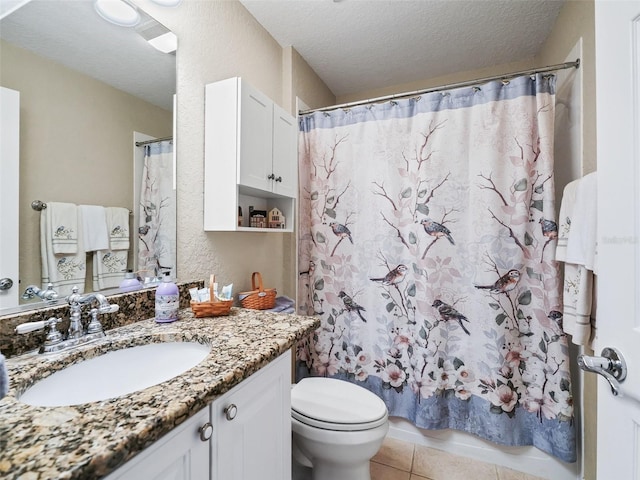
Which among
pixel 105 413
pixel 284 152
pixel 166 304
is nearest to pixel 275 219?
pixel 284 152

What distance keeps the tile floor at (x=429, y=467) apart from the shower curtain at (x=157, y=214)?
148 centimetres

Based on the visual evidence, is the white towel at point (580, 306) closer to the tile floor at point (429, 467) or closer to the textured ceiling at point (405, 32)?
the tile floor at point (429, 467)

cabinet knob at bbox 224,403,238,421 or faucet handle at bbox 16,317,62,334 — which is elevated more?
faucet handle at bbox 16,317,62,334

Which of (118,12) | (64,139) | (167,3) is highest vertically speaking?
(167,3)

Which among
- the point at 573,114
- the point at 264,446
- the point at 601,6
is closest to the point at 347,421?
the point at 264,446

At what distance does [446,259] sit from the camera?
162cm

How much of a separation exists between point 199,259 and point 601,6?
152 centimetres

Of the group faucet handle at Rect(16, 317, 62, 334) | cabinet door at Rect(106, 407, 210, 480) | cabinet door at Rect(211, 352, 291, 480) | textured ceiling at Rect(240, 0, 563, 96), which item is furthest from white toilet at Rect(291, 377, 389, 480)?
textured ceiling at Rect(240, 0, 563, 96)

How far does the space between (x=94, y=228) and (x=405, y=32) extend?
6.73 feet

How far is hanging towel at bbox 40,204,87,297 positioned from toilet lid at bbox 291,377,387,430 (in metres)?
0.96

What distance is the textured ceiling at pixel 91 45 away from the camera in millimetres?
831

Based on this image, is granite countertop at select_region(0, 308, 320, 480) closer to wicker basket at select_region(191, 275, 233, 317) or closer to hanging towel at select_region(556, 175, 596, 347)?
wicker basket at select_region(191, 275, 233, 317)

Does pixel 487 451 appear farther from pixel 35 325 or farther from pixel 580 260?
pixel 35 325

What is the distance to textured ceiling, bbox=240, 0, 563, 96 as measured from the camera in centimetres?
167
